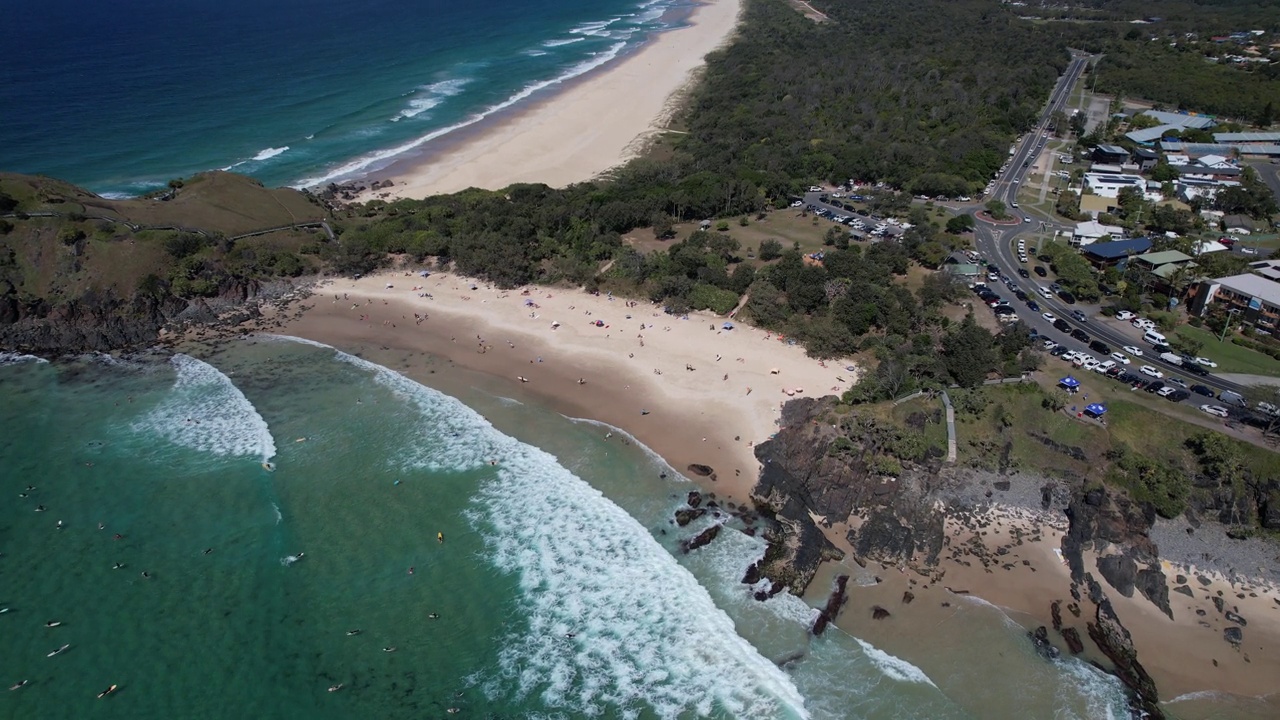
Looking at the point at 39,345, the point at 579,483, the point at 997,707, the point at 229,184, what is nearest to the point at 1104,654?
the point at 997,707

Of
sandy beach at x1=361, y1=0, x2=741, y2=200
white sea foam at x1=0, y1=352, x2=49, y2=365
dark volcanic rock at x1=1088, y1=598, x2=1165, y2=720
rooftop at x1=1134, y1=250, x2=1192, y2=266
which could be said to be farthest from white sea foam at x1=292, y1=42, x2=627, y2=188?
dark volcanic rock at x1=1088, y1=598, x2=1165, y2=720

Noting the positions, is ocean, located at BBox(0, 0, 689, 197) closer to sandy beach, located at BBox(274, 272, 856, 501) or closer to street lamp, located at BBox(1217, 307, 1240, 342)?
sandy beach, located at BBox(274, 272, 856, 501)

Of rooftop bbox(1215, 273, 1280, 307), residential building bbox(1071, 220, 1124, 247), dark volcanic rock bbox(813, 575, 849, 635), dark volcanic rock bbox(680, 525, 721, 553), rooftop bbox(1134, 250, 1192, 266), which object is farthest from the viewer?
residential building bbox(1071, 220, 1124, 247)

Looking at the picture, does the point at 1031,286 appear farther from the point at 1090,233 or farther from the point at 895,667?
the point at 895,667

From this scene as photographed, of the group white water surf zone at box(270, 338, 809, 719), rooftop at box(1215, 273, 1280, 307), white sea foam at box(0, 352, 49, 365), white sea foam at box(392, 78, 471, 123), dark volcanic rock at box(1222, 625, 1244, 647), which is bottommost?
dark volcanic rock at box(1222, 625, 1244, 647)

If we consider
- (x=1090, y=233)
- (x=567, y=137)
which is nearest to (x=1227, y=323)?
(x=1090, y=233)

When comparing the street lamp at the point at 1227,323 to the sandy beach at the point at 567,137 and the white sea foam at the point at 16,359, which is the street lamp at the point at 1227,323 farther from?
the white sea foam at the point at 16,359

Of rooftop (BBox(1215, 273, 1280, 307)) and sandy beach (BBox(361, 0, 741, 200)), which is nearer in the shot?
rooftop (BBox(1215, 273, 1280, 307))
